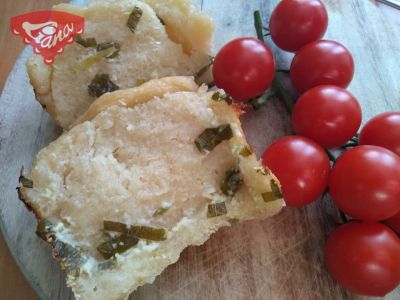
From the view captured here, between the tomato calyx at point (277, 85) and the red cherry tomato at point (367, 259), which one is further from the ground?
the tomato calyx at point (277, 85)

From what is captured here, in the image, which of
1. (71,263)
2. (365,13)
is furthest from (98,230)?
(365,13)

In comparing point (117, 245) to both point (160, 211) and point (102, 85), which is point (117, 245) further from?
point (102, 85)

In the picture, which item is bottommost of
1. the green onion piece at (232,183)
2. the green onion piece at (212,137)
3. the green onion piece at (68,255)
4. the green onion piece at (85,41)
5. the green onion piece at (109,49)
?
the green onion piece at (68,255)

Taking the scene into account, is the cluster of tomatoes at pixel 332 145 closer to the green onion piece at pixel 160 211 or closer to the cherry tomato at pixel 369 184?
the cherry tomato at pixel 369 184

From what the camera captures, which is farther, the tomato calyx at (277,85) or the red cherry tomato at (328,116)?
the tomato calyx at (277,85)

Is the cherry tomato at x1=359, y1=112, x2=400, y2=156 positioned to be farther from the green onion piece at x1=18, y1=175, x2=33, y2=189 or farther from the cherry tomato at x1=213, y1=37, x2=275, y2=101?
the green onion piece at x1=18, y1=175, x2=33, y2=189

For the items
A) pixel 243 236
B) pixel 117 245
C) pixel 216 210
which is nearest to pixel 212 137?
pixel 216 210

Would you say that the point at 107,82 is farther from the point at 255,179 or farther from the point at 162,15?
the point at 255,179

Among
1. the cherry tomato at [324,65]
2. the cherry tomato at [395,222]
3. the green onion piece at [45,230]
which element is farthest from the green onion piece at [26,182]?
the cherry tomato at [395,222]
